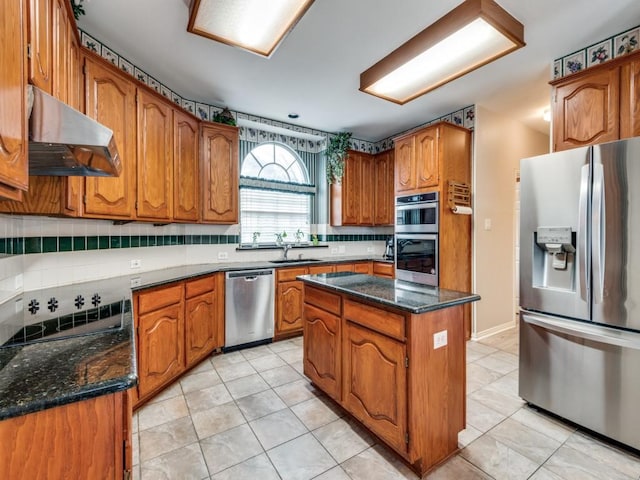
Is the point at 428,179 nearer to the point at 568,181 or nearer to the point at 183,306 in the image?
the point at 568,181

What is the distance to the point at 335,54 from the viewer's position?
2.50 m

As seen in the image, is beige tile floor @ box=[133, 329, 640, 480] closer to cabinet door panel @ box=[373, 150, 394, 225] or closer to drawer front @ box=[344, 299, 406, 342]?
drawer front @ box=[344, 299, 406, 342]

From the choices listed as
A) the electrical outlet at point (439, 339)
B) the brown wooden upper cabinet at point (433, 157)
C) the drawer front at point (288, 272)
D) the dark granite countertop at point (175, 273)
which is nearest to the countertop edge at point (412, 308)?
the electrical outlet at point (439, 339)

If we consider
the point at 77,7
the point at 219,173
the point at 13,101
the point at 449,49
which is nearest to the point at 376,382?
the point at 13,101

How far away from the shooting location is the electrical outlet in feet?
5.26

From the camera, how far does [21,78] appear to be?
0.93 metres

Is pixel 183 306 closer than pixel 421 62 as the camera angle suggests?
No

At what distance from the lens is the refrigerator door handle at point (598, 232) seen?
5.93ft

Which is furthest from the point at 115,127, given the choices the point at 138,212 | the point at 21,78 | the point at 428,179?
the point at 428,179

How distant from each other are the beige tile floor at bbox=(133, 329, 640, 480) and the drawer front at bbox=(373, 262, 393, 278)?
174cm

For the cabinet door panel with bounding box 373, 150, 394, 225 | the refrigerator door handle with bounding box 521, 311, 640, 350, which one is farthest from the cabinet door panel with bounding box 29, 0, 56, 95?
the cabinet door panel with bounding box 373, 150, 394, 225

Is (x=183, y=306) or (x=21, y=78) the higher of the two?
(x=21, y=78)

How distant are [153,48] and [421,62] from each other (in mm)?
2104

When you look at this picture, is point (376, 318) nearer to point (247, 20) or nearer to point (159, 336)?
point (159, 336)
